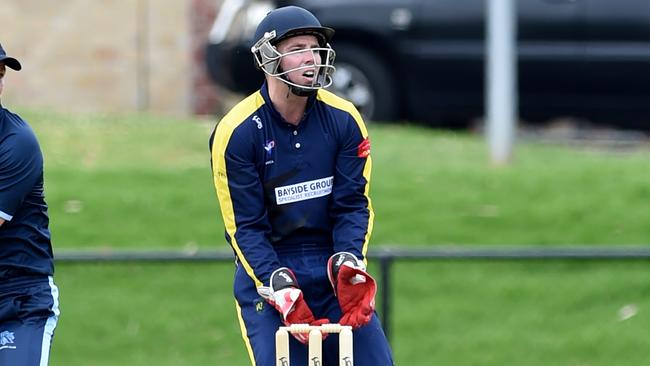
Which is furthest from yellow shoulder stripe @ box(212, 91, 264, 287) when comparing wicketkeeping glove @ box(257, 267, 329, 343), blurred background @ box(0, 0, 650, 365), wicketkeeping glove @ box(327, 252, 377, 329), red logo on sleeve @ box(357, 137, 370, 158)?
blurred background @ box(0, 0, 650, 365)

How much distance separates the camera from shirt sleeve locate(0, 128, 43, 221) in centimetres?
590

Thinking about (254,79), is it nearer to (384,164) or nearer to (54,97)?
(384,164)

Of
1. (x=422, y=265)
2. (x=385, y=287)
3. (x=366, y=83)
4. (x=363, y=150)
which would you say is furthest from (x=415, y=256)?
(x=366, y=83)

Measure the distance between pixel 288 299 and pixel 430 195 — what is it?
5.09 metres

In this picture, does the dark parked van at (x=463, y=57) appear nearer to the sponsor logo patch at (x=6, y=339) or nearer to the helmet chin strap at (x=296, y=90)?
the helmet chin strap at (x=296, y=90)

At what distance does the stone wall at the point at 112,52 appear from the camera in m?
16.6

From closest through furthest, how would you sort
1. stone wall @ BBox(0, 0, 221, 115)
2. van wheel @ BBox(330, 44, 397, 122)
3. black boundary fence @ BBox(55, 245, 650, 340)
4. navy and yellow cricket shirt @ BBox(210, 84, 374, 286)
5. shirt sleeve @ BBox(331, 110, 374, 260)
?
navy and yellow cricket shirt @ BBox(210, 84, 374, 286)
shirt sleeve @ BBox(331, 110, 374, 260)
black boundary fence @ BBox(55, 245, 650, 340)
van wheel @ BBox(330, 44, 397, 122)
stone wall @ BBox(0, 0, 221, 115)

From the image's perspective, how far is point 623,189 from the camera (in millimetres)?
10883

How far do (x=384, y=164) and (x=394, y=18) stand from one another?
2153 mm

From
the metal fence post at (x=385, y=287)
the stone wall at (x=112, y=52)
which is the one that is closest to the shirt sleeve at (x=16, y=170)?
the metal fence post at (x=385, y=287)

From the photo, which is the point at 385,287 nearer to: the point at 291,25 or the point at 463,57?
the point at 291,25

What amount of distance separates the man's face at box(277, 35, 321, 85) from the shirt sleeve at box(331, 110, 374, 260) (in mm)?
344

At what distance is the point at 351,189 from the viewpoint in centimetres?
625

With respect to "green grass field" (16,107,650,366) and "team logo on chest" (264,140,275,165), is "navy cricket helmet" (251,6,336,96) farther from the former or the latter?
"green grass field" (16,107,650,366)
